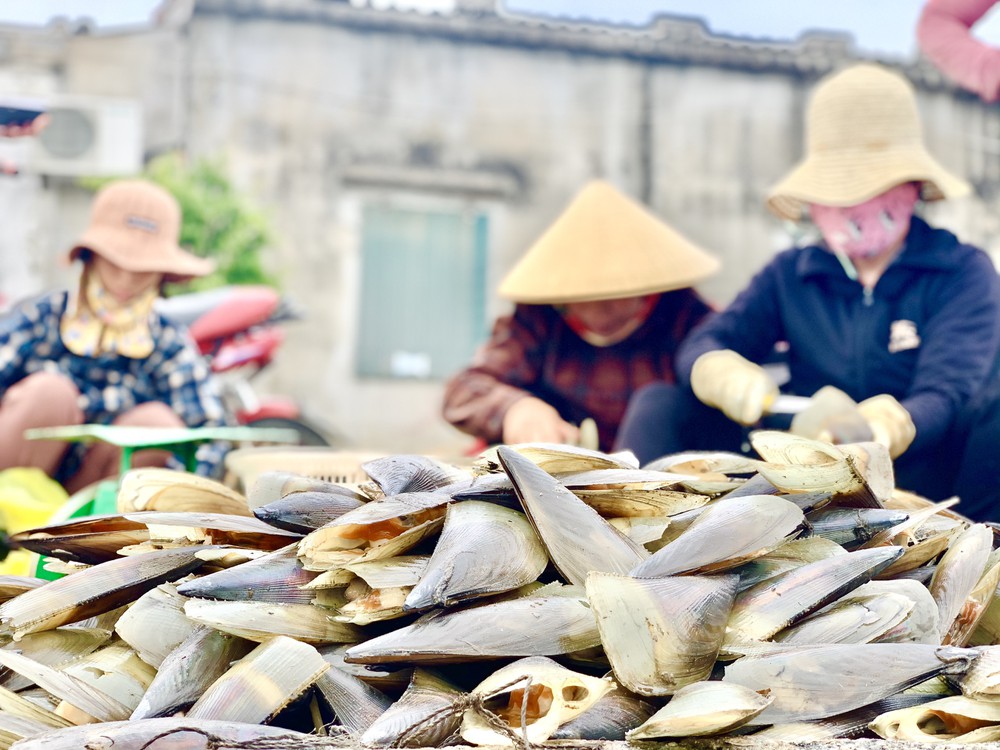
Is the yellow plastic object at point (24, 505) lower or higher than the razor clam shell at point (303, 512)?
lower

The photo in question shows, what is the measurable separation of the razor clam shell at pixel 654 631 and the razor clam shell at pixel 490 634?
4 cm

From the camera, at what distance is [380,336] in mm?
6816

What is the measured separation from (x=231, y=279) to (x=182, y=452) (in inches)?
165

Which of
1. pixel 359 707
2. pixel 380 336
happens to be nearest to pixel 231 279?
pixel 380 336

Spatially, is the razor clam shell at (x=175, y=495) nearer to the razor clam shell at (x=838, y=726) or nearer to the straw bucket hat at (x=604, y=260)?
the razor clam shell at (x=838, y=726)

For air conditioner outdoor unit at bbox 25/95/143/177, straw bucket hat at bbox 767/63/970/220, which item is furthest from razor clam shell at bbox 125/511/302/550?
air conditioner outdoor unit at bbox 25/95/143/177

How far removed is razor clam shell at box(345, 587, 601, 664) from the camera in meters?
0.77

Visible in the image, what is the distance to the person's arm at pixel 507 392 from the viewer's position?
2.08 metres

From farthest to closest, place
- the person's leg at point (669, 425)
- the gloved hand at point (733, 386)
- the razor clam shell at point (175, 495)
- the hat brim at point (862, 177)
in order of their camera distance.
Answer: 1. the hat brim at point (862, 177)
2. the person's leg at point (669, 425)
3. the gloved hand at point (733, 386)
4. the razor clam shell at point (175, 495)

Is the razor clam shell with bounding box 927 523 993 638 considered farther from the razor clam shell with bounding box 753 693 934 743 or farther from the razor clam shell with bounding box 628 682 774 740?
the razor clam shell with bounding box 628 682 774 740

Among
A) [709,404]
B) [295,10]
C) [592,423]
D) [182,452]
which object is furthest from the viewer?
[295,10]

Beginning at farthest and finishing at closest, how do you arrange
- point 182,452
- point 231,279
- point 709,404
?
1. point 231,279
2. point 709,404
3. point 182,452

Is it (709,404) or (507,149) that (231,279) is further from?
(709,404)

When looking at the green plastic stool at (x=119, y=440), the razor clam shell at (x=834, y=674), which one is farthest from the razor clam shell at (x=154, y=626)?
the green plastic stool at (x=119, y=440)
